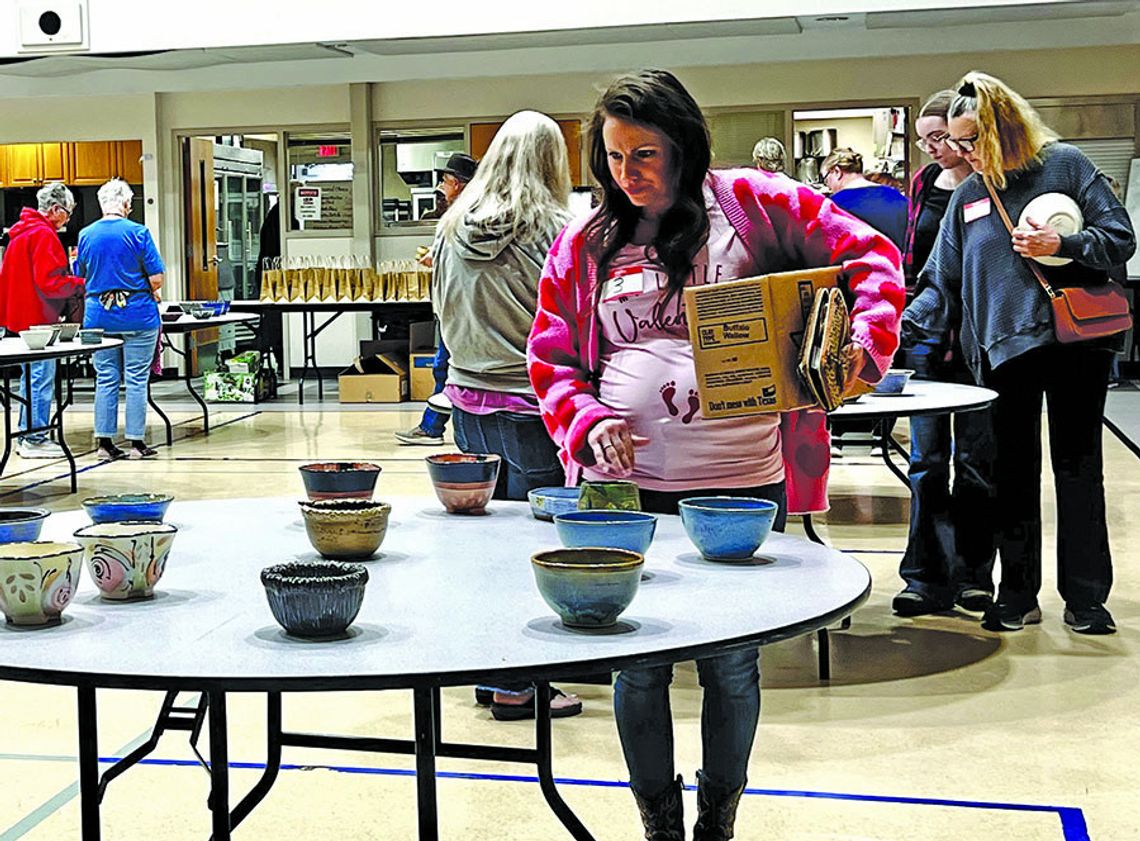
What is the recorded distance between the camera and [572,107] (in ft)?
42.2

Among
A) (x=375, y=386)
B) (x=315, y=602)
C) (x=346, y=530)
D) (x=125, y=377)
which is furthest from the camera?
(x=375, y=386)

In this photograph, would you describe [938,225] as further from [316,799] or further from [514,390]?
[316,799]

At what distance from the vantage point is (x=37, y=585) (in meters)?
1.57

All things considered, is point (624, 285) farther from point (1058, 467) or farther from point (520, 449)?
point (1058, 467)

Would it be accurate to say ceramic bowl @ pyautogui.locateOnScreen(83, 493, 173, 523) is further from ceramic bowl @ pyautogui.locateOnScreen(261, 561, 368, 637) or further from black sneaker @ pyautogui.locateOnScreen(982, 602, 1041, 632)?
black sneaker @ pyautogui.locateOnScreen(982, 602, 1041, 632)

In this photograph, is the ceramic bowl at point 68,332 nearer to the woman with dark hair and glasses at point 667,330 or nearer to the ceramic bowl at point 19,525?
the woman with dark hair and glasses at point 667,330

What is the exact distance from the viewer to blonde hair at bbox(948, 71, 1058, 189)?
157 inches

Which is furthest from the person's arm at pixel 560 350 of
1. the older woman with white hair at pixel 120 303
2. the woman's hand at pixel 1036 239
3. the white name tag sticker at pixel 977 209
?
the older woman with white hair at pixel 120 303

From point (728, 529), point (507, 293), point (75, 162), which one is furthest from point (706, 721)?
point (75, 162)

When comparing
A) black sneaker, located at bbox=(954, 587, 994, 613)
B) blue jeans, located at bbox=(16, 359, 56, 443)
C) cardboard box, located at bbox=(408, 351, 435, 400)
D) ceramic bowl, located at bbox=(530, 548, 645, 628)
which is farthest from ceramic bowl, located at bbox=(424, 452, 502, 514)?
cardboard box, located at bbox=(408, 351, 435, 400)

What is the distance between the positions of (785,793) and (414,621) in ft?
5.29

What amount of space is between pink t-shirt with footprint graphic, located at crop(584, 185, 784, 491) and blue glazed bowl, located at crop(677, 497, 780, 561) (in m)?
0.52

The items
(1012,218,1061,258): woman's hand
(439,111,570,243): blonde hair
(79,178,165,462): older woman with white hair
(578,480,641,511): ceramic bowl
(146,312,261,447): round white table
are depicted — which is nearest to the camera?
(578,480,641,511): ceramic bowl

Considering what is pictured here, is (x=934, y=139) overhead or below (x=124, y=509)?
overhead
